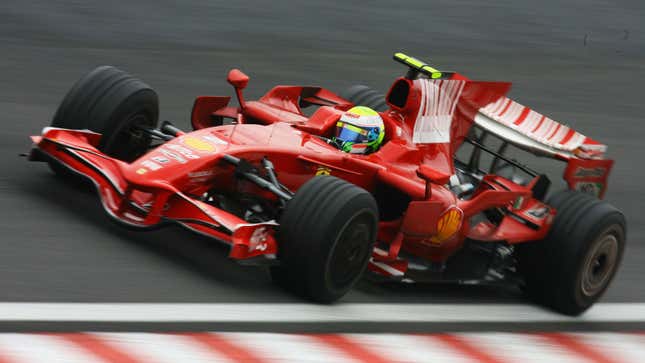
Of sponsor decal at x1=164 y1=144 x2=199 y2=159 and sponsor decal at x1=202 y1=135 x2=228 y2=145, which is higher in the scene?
sponsor decal at x1=202 y1=135 x2=228 y2=145

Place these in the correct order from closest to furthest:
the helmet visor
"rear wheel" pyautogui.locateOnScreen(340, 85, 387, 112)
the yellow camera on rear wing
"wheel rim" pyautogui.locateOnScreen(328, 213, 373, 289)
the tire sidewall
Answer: "wheel rim" pyautogui.locateOnScreen(328, 213, 373, 289), the tire sidewall, the helmet visor, the yellow camera on rear wing, "rear wheel" pyautogui.locateOnScreen(340, 85, 387, 112)

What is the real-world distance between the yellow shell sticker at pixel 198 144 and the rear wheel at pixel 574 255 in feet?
7.15

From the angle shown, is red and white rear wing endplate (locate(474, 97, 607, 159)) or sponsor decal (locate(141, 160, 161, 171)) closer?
sponsor decal (locate(141, 160, 161, 171))

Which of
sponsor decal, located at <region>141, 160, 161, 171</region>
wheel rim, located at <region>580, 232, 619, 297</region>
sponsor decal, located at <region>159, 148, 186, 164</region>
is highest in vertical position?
sponsor decal, located at <region>159, 148, 186, 164</region>

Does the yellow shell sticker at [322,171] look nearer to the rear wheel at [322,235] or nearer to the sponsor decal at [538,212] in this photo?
the rear wheel at [322,235]

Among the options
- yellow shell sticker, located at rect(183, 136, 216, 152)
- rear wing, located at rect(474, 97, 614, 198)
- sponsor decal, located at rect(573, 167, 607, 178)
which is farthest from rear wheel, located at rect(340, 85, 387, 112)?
yellow shell sticker, located at rect(183, 136, 216, 152)

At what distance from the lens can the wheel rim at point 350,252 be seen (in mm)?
6137

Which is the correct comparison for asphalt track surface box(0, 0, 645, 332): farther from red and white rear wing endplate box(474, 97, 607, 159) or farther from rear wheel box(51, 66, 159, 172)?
red and white rear wing endplate box(474, 97, 607, 159)

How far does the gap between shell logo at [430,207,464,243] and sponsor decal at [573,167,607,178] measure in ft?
3.56

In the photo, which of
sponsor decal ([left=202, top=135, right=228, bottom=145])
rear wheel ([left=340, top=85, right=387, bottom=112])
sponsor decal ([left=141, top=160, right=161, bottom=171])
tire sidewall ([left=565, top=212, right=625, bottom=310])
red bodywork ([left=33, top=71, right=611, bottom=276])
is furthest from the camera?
rear wheel ([left=340, top=85, right=387, bottom=112])

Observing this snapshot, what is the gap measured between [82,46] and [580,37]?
7309 millimetres

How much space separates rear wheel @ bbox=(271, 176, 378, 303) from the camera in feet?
19.7

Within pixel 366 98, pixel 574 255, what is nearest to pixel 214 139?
pixel 574 255

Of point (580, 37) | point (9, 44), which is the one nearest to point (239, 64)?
point (9, 44)
